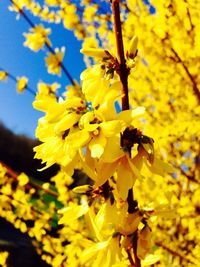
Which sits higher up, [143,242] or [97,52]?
[97,52]

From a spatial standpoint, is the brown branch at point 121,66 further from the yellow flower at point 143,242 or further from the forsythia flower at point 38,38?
the forsythia flower at point 38,38

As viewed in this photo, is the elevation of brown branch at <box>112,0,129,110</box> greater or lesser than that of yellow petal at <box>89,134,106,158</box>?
greater

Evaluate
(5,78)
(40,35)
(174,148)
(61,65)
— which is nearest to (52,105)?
(61,65)

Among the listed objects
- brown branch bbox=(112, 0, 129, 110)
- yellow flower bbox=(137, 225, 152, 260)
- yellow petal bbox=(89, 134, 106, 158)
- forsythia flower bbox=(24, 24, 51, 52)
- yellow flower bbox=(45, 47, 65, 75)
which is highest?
forsythia flower bbox=(24, 24, 51, 52)

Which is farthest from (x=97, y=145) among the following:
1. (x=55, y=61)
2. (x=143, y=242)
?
(x=55, y=61)

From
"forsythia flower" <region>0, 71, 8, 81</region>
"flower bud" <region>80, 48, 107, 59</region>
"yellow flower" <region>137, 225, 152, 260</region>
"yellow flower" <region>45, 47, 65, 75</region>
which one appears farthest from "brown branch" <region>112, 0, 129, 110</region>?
"forsythia flower" <region>0, 71, 8, 81</region>

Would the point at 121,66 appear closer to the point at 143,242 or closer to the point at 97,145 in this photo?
the point at 97,145

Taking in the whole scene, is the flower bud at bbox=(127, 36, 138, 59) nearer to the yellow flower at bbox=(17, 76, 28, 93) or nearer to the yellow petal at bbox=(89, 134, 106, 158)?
the yellow petal at bbox=(89, 134, 106, 158)

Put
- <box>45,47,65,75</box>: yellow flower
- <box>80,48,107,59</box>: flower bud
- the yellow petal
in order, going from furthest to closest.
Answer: <box>45,47,65,75</box>: yellow flower
<box>80,48,107,59</box>: flower bud
the yellow petal

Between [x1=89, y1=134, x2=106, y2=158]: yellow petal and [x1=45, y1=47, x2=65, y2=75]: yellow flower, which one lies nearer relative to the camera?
[x1=89, y1=134, x2=106, y2=158]: yellow petal

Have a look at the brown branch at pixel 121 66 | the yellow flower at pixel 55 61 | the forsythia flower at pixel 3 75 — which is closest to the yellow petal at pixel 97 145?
the brown branch at pixel 121 66

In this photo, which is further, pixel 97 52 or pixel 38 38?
pixel 38 38

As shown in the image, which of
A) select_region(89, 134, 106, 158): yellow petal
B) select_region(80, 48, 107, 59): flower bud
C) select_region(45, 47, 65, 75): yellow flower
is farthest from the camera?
select_region(45, 47, 65, 75): yellow flower
